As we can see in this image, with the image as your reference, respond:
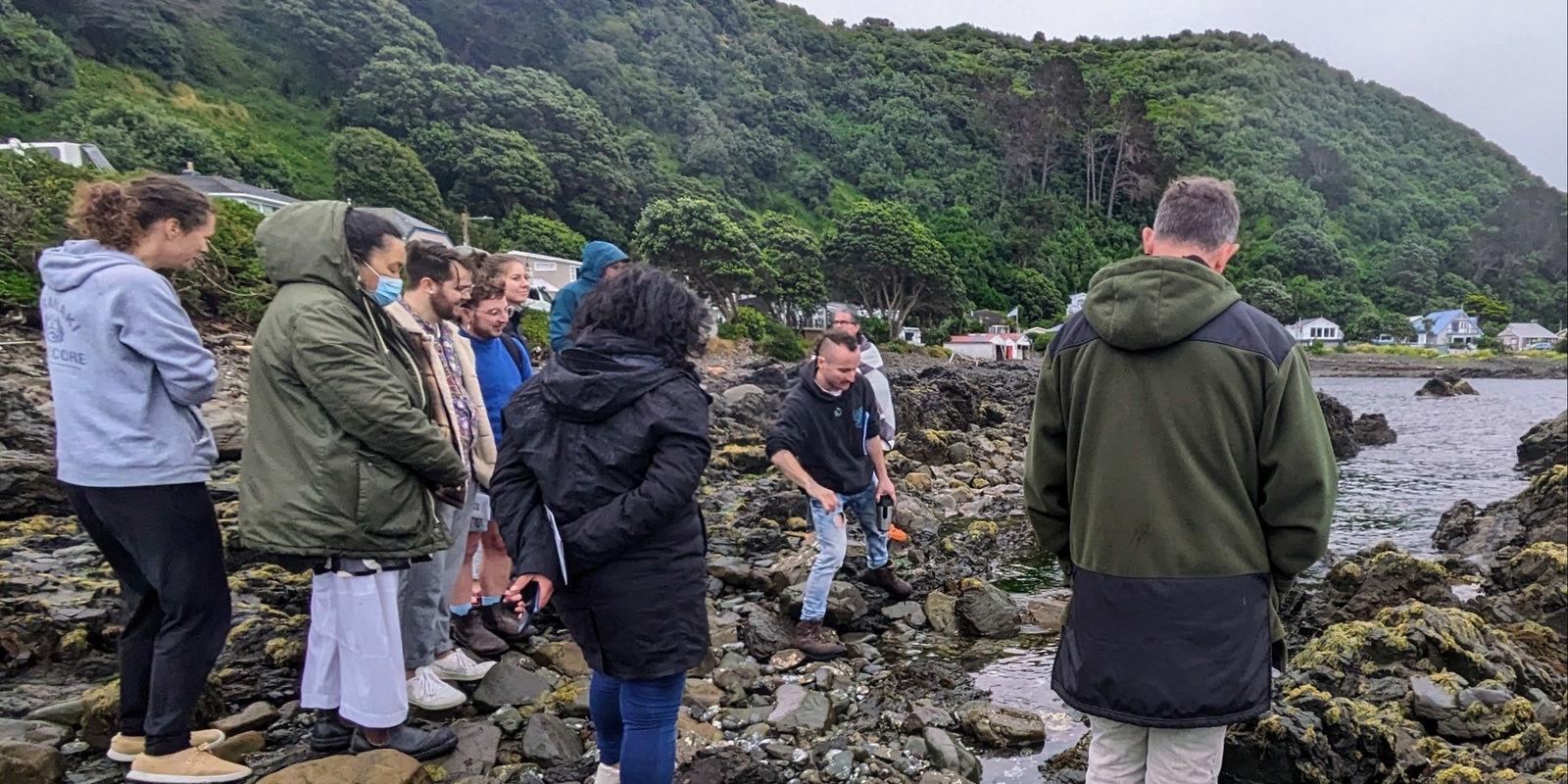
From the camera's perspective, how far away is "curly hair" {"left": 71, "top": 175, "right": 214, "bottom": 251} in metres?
A: 2.87

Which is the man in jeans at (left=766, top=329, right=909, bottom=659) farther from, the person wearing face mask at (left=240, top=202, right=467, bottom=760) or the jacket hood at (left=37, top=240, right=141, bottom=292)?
the jacket hood at (left=37, top=240, right=141, bottom=292)

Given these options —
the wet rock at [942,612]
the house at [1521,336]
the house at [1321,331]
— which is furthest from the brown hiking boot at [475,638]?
the house at [1521,336]

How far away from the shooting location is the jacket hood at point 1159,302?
2.17 meters

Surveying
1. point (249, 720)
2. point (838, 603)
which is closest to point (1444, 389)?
point (838, 603)

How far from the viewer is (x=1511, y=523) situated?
1034 centimetres

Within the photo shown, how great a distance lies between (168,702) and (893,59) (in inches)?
5436

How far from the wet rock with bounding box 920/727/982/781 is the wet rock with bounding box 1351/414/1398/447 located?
74.3 ft

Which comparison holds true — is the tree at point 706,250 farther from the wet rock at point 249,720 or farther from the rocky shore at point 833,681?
the wet rock at point 249,720

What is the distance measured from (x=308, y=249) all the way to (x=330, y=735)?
1897 millimetres

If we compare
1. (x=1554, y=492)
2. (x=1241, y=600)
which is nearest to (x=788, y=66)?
(x=1554, y=492)

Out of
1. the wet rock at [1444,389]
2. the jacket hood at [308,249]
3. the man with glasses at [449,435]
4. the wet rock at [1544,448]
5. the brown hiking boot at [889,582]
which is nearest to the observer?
the jacket hood at [308,249]

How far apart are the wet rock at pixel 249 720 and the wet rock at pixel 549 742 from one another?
1.16 m

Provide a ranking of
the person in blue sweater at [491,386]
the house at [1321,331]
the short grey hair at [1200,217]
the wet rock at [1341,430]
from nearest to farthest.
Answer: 1. the short grey hair at [1200,217]
2. the person in blue sweater at [491,386]
3. the wet rock at [1341,430]
4. the house at [1321,331]

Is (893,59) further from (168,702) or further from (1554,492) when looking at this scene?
(168,702)
